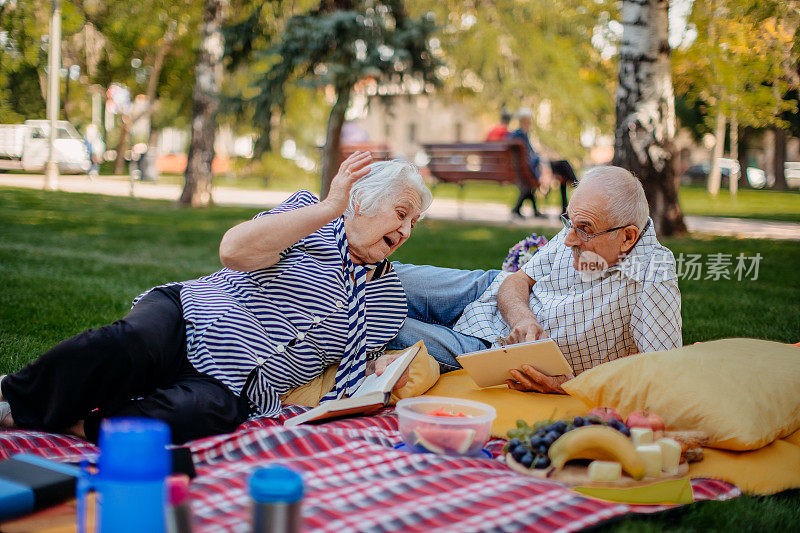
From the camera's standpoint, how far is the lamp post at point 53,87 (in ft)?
48.6

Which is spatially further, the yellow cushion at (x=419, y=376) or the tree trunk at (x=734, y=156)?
the tree trunk at (x=734, y=156)

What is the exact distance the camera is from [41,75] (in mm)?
15094

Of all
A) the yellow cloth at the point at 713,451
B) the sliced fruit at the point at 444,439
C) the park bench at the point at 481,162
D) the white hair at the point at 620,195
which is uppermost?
the park bench at the point at 481,162

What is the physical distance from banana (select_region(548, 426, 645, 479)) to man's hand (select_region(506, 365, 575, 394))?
0.87 meters

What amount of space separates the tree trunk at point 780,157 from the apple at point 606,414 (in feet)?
25.0

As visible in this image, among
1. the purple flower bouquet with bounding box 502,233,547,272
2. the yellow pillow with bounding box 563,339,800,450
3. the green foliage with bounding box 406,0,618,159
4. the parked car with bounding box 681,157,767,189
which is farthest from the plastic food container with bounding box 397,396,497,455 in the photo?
the parked car with bounding box 681,157,767,189

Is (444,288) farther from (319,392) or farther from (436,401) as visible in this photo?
(436,401)

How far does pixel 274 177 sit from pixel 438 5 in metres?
7.63

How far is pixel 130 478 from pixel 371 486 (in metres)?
1.03

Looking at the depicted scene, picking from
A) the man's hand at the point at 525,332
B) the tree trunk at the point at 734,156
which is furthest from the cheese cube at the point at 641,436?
the tree trunk at the point at 734,156

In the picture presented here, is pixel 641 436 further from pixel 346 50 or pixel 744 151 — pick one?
pixel 744 151

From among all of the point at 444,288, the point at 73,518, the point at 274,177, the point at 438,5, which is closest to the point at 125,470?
the point at 73,518

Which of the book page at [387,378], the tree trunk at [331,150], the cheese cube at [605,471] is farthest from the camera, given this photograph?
the tree trunk at [331,150]

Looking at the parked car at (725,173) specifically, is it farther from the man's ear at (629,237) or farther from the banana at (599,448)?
the banana at (599,448)
